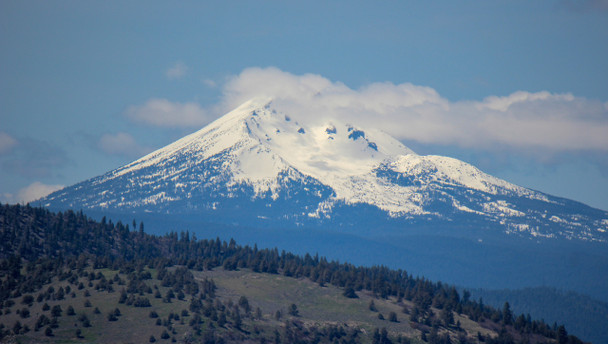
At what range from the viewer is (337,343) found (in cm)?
19525

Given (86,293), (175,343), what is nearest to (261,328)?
(175,343)

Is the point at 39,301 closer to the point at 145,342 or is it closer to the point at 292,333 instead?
the point at 145,342

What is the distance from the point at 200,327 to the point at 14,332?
3874cm

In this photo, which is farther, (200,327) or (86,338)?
(200,327)


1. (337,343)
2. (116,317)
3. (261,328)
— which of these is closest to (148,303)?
(116,317)

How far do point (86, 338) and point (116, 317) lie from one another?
1451 centimetres

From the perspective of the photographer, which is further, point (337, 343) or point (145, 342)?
point (337, 343)

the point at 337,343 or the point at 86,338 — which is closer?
the point at 86,338

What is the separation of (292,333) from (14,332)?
60.0 meters

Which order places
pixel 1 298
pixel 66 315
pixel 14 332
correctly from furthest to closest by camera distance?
1. pixel 1 298
2. pixel 66 315
3. pixel 14 332

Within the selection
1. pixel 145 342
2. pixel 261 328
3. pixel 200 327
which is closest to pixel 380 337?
pixel 261 328

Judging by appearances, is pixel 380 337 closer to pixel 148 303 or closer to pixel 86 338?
pixel 148 303

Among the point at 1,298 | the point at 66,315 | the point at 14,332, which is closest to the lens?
the point at 14,332

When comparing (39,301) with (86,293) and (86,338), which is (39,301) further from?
(86,338)
